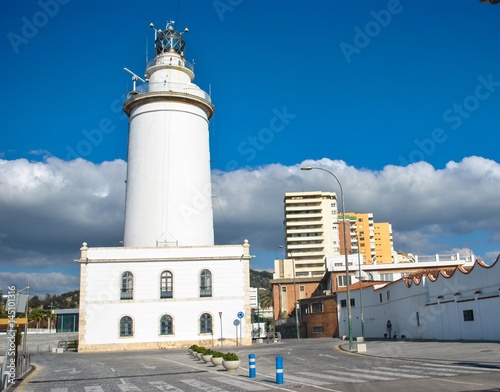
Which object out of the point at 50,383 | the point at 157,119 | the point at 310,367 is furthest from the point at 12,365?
the point at 157,119

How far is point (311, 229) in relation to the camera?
12850 cm

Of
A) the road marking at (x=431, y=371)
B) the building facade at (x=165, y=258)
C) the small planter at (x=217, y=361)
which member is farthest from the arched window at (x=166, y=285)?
the road marking at (x=431, y=371)

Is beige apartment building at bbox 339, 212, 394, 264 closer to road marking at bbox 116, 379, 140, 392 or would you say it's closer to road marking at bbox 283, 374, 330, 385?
road marking at bbox 283, 374, 330, 385

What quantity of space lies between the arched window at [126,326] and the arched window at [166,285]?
301cm

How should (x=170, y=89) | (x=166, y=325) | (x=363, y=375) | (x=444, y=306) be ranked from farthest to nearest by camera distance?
(x=170, y=89)
(x=166, y=325)
(x=444, y=306)
(x=363, y=375)

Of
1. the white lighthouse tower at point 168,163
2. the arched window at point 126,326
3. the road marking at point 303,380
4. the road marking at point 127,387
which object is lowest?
the road marking at point 127,387

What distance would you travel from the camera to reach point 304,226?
423ft

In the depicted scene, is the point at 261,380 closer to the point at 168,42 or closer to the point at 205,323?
the point at 205,323

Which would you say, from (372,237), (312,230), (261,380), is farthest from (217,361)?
(372,237)

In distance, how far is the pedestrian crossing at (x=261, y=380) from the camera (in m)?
14.5

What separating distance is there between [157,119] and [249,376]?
32.4 m

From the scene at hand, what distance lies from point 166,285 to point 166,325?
302 centimetres

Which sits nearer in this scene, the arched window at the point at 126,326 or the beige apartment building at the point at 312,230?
the arched window at the point at 126,326

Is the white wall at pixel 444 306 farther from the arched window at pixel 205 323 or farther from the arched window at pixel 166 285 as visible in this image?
the arched window at pixel 166 285
